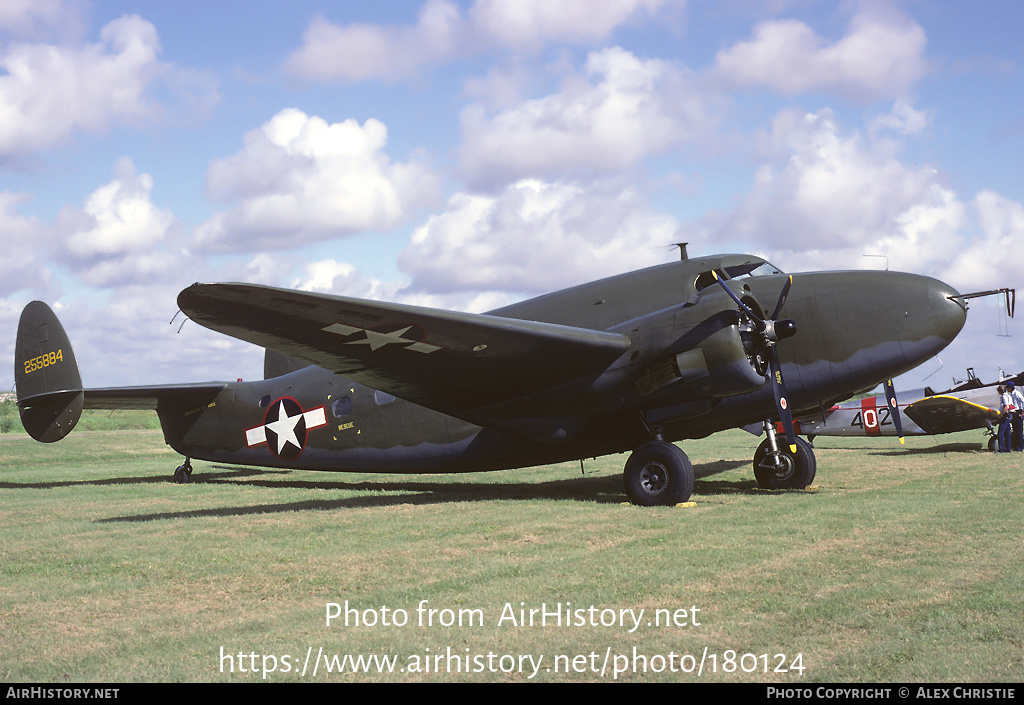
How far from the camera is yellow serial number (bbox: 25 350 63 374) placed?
1666cm

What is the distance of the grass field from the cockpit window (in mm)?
3432

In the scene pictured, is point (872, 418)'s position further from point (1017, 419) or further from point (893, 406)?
point (893, 406)

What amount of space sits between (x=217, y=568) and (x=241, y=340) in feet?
13.0

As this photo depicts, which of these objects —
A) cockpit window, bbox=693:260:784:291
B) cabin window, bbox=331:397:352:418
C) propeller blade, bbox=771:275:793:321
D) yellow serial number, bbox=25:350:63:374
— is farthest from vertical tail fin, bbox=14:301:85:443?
propeller blade, bbox=771:275:793:321

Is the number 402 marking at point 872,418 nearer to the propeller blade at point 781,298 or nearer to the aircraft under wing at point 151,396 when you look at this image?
the propeller blade at point 781,298

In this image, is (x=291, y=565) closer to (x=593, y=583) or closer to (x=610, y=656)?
(x=593, y=583)

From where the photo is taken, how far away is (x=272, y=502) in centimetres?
1343

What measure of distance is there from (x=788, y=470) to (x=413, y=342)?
7094 millimetres

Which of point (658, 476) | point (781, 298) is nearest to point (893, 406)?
point (781, 298)

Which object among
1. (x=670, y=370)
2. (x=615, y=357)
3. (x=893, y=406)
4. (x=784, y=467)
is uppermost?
(x=615, y=357)

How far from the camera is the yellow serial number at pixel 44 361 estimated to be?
54.6ft

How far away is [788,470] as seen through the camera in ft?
44.7

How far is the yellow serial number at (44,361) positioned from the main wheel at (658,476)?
1260 cm

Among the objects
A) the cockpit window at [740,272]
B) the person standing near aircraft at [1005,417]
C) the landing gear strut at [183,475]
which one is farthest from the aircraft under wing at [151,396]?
the person standing near aircraft at [1005,417]
